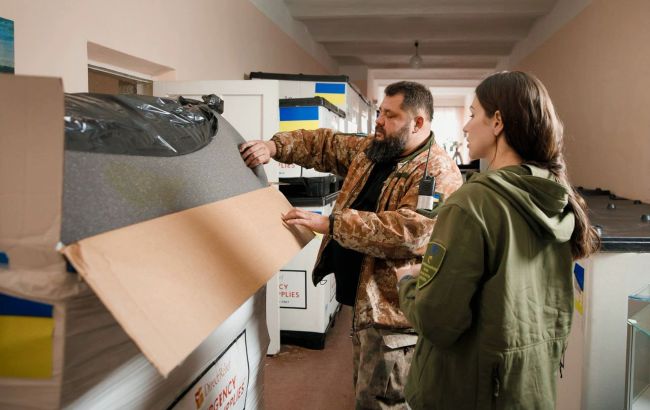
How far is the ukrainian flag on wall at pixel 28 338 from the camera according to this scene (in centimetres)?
60

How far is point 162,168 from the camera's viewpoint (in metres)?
0.83

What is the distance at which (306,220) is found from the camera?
51.1 inches

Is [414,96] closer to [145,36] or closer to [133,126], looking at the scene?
[133,126]

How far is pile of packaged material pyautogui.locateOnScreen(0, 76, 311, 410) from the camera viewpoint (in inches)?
21.3

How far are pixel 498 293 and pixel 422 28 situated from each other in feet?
19.3

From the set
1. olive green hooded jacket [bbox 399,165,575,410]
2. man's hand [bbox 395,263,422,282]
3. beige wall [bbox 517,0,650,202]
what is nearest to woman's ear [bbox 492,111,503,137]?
olive green hooded jacket [bbox 399,165,575,410]

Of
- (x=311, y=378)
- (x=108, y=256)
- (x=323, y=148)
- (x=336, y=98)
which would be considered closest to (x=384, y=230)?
(x=323, y=148)

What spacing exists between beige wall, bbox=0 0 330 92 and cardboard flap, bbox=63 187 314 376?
4.76 feet

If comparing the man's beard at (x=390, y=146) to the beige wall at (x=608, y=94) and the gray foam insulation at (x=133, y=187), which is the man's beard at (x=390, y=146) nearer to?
the gray foam insulation at (x=133, y=187)

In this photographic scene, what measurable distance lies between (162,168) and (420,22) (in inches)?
228

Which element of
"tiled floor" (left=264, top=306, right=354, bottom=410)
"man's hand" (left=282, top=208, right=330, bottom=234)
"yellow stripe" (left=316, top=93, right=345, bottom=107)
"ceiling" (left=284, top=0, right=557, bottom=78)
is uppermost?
"ceiling" (left=284, top=0, right=557, bottom=78)

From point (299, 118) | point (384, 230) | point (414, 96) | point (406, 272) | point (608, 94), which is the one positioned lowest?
point (406, 272)

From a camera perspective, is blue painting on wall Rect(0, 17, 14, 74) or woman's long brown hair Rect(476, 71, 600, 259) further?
blue painting on wall Rect(0, 17, 14, 74)

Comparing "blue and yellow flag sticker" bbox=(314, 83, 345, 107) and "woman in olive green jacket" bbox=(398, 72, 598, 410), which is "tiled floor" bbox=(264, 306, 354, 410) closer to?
"woman in olive green jacket" bbox=(398, 72, 598, 410)
